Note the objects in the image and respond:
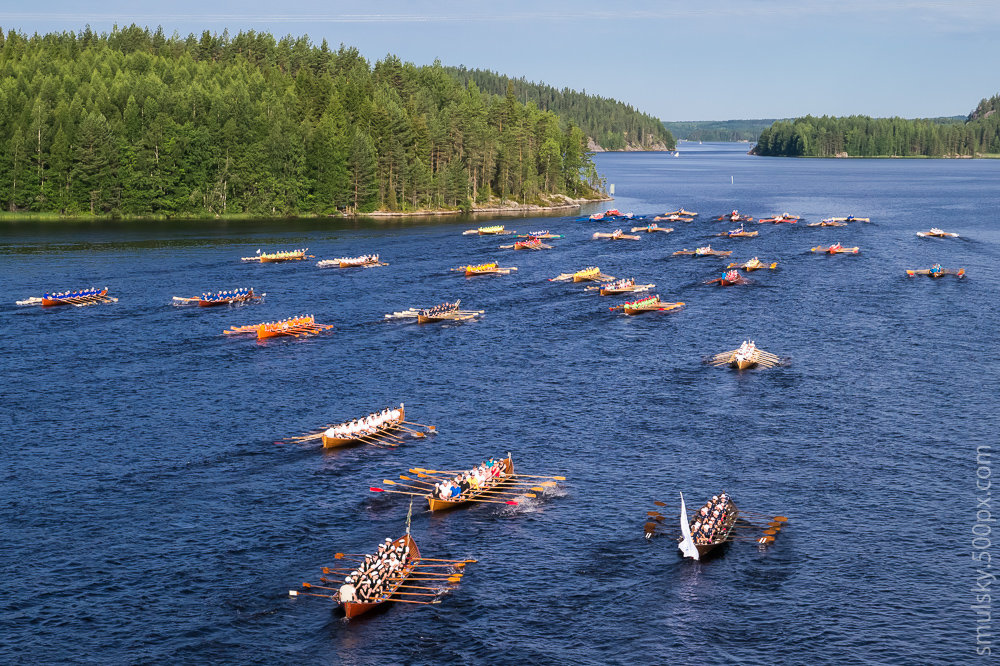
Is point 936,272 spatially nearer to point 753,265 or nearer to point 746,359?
point 753,265

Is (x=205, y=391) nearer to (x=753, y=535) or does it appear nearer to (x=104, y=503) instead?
(x=104, y=503)

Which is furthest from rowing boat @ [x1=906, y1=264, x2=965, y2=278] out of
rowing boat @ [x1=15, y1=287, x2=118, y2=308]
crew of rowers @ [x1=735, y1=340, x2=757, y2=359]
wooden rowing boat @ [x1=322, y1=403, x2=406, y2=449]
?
rowing boat @ [x1=15, y1=287, x2=118, y2=308]

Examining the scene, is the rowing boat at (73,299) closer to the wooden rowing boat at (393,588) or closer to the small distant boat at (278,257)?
the small distant boat at (278,257)

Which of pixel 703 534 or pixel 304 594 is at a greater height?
pixel 703 534

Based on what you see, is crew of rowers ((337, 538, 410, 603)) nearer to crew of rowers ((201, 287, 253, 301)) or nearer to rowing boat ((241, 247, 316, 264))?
crew of rowers ((201, 287, 253, 301))

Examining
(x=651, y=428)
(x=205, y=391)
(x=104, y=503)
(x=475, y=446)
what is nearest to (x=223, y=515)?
(x=104, y=503)

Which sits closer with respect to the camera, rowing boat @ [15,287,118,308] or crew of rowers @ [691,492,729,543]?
crew of rowers @ [691,492,729,543]

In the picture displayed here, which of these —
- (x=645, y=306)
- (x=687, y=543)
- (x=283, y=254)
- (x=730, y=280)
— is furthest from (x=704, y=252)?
(x=687, y=543)

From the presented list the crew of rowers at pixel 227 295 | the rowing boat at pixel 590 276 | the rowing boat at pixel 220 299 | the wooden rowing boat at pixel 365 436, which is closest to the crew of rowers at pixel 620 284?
the rowing boat at pixel 590 276
